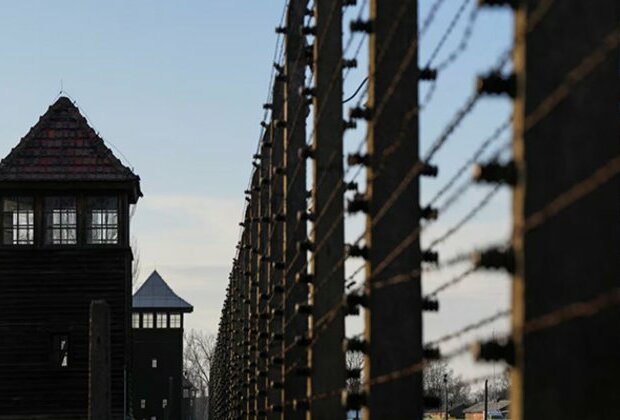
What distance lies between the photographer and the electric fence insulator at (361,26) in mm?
5133

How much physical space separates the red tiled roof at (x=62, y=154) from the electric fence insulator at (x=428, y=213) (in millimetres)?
28196

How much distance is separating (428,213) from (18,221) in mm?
28474

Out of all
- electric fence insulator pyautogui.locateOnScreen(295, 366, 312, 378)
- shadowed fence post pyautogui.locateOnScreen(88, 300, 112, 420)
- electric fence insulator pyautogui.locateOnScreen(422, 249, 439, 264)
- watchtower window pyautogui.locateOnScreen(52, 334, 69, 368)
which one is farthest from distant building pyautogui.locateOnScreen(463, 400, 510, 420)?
electric fence insulator pyautogui.locateOnScreen(422, 249, 439, 264)

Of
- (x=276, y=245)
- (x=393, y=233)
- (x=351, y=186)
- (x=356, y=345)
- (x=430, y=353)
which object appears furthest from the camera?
(x=276, y=245)

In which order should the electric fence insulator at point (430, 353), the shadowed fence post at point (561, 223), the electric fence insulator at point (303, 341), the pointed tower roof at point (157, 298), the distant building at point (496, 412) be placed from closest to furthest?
1. the shadowed fence post at point (561, 223)
2. the electric fence insulator at point (430, 353)
3. the electric fence insulator at point (303, 341)
4. the pointed tower roof at point (157, 298)
5. the distant building at point (496, 412)

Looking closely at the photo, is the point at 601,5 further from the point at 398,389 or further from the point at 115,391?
the point at 115,391

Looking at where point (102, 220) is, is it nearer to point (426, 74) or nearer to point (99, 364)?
point (99, 364)

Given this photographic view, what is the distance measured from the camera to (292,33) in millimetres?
8469

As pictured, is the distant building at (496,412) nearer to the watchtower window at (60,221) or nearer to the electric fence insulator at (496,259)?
the watchtower window at (60,221)

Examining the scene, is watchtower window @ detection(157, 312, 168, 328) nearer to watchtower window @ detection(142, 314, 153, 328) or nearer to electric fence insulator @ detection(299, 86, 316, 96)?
watchtower window @ detection(142, 314, 153, 328)

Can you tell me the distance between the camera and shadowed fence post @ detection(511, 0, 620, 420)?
3.02 meters

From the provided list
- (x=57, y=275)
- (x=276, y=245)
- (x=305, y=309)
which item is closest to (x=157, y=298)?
(x=57, y=275)

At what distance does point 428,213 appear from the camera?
4727mm

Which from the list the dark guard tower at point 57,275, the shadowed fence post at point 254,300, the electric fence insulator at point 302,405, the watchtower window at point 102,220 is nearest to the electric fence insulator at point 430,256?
the electric fence insulator at point 302,405
